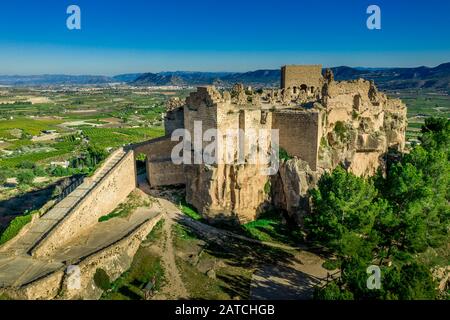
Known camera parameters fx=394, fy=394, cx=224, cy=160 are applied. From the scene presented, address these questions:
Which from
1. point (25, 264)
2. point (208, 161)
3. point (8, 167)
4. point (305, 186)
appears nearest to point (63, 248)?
point (25, 264)

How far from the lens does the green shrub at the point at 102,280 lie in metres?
25.9

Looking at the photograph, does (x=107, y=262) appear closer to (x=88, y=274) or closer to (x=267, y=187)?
(x=88, y=274)

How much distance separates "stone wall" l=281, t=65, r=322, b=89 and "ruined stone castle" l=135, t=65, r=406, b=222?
4.68 m

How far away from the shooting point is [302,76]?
48000mm

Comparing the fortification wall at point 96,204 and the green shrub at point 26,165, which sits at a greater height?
the fortification wall at point 96,204

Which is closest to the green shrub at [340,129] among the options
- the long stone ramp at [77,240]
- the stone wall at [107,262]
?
the long stone ramp at [77,240]

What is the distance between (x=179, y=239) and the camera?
106ft

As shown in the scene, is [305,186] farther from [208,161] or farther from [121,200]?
[121,200]

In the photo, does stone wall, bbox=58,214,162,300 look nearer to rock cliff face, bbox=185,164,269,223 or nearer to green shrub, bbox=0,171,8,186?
rock cliff face, bbox=185,164,269,223

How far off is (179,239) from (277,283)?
8.92 metres

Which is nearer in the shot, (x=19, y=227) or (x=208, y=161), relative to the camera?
(x=19, y=227)

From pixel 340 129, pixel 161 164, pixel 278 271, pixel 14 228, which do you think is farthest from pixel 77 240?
pixel 340 129

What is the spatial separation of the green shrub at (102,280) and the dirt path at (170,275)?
3.43 meters

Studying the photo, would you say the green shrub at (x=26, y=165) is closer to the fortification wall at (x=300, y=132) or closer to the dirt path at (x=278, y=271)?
the dirt path at (x=278, y=271)
